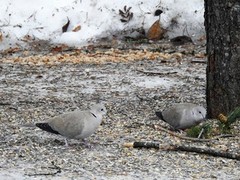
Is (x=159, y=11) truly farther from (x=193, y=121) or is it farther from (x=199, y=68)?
(x=193, y=121)

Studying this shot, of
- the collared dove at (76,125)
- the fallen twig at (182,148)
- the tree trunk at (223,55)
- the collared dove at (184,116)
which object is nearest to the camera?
the fallen twig at (182,148)

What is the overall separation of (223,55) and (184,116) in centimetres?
86

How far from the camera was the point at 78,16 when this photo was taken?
13750 mm

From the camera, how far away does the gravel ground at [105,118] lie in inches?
213

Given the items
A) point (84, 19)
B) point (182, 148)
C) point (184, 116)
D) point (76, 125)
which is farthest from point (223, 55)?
point (84, 19)

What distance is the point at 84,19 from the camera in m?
13.7

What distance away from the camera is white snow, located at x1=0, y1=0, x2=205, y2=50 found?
1315 centimetres

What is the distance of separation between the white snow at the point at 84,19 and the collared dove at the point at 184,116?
21.0ft

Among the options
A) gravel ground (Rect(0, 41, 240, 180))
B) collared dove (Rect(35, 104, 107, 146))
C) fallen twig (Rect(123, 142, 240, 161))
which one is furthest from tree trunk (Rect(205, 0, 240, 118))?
collared dove (Rect(35, 104, 107, 146))

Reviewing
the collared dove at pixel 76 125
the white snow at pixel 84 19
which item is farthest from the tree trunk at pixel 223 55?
the white snow at pixel 84 19

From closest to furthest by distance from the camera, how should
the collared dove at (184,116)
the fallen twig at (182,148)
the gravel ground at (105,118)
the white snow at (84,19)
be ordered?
the gravel ground at (105,118), the fallen twig at (182,148), the collared dove at (184,116), the white snow at (84,19)

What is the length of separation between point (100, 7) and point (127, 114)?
21.9ft

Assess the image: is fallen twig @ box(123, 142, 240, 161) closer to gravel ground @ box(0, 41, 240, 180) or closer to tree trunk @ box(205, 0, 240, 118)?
gravel ground @ box(0, 41, 240, 180)

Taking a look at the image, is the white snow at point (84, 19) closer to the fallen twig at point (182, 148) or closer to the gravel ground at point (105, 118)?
the gravel ground at point (105, 118)
